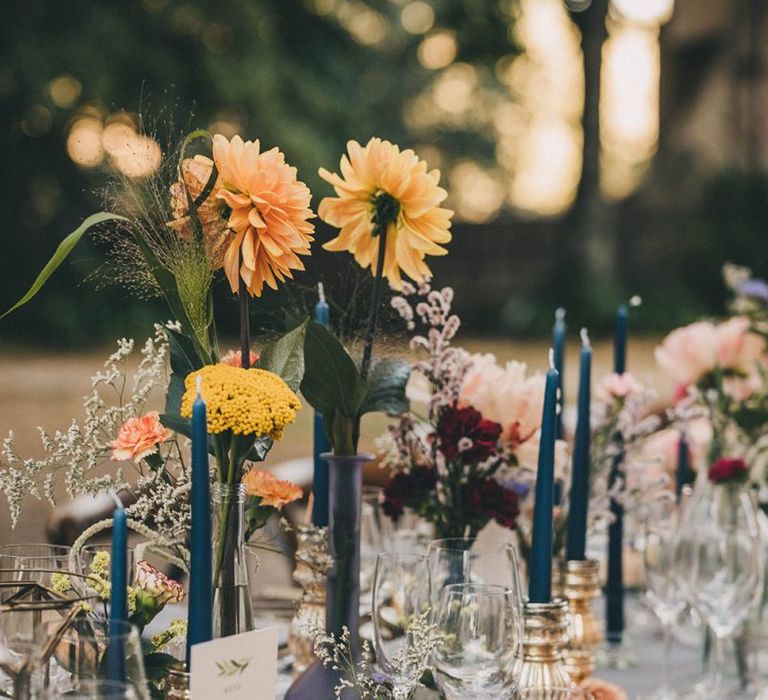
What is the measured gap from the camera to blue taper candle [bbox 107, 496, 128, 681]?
675 mm

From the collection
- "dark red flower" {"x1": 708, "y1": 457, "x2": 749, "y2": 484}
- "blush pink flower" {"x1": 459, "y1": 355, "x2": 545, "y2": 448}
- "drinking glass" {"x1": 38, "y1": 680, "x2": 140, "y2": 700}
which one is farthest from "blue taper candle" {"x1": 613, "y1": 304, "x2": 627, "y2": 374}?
"drinking glass" {"x1": 38, "y1": 680, "x2": 140, "y2": 700}

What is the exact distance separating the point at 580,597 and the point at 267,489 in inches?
18.0

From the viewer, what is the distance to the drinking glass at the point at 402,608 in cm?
91

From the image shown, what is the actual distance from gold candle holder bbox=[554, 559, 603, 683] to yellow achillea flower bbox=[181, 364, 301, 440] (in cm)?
54

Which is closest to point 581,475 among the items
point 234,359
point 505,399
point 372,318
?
point 505,399

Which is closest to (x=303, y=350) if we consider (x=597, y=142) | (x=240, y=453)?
(x=240, y=453)

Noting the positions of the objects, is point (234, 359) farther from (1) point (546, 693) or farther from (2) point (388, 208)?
(1) point (546, 693)

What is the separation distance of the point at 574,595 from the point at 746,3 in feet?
25.1

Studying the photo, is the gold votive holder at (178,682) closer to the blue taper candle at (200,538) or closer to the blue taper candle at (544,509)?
the blue taper candle at (200,538)

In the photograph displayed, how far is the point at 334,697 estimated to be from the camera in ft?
3.21

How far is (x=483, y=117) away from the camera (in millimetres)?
9852

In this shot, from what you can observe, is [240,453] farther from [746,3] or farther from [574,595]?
[746,3]

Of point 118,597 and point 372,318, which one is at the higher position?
point 372,318

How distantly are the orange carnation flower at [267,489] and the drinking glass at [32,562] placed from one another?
149 millimetres
